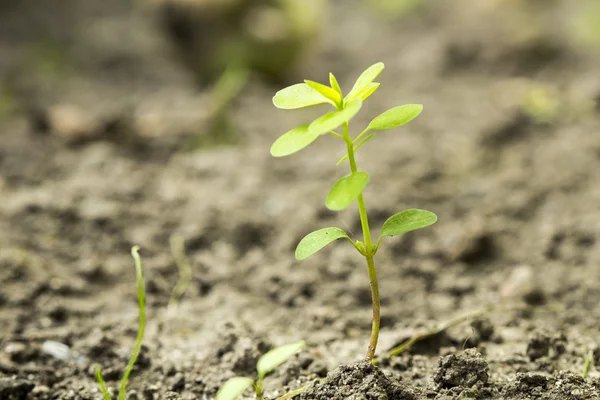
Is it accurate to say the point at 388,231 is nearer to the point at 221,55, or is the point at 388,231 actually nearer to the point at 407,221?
the point at 407,221

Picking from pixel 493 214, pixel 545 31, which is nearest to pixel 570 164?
pixel 493 214

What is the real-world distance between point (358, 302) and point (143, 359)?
0.57 meters

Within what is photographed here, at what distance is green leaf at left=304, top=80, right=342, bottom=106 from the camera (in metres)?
0.99

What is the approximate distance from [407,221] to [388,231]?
4 cm

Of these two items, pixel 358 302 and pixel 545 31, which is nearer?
pixel 358 302

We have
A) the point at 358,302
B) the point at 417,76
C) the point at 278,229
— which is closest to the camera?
the point at 358,302

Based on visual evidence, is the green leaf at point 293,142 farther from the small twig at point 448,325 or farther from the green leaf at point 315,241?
the small twig at point 448,325

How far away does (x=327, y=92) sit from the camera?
1005 mm

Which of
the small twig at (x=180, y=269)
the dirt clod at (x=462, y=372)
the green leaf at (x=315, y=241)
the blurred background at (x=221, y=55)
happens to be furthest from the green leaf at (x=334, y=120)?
the blurred background at (x=221, y=55)

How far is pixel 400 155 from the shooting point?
2396 millimetres

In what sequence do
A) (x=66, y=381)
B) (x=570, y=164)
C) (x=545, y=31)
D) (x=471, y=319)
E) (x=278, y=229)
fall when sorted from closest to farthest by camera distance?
(x=66, y=381) < (x=471, y=319) < (x=278, y=229) < (x=570, y=164) < (x=545, y=31)

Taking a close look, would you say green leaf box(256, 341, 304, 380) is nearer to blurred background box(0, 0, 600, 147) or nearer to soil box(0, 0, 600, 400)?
soil box(0, 0, 600, 400)

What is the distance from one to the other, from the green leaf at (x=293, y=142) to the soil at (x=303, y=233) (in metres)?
0.40

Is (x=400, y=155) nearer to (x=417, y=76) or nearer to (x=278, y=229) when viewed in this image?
(x=278, y=229)
